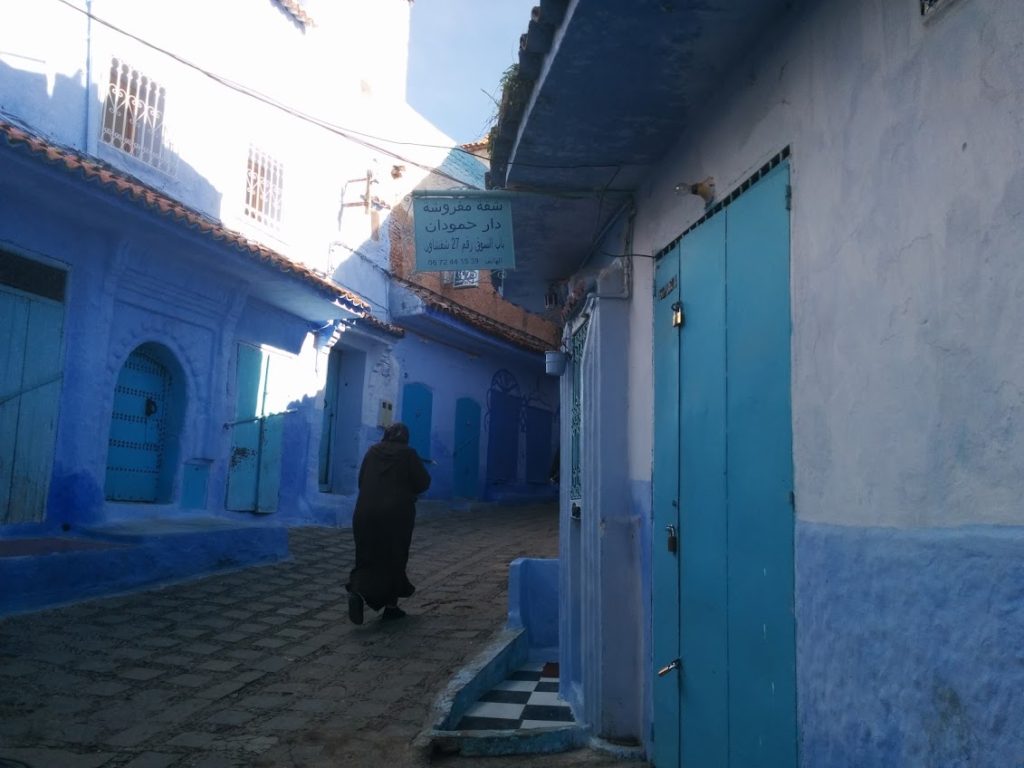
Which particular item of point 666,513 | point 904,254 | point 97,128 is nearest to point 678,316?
point 666,513

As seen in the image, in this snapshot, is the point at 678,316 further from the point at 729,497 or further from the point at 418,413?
the point at 418,413

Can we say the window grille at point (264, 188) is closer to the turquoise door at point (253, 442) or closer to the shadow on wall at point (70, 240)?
the turquoise door at point (253, 442)

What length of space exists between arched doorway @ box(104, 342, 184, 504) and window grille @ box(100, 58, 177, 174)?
224 cm

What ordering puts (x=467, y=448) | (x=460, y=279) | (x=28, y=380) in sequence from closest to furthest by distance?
(x=28, y=380)
(x=467, y=448)
(x=460, y=279)

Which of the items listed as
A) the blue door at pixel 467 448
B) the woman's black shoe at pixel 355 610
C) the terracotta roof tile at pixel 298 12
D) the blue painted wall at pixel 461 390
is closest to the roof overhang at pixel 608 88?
the woman's black shoe at pixel 355 610

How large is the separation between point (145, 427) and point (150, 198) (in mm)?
2829

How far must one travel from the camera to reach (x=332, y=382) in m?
14.7

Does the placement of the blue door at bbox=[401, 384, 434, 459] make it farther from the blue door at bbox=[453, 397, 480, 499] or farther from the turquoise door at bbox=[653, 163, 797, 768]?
the turquoise door at bbox=[653, 163, 797, 768]

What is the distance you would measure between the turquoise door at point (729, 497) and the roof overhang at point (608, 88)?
1.97 ft

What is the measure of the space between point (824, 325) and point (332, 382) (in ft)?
41.0

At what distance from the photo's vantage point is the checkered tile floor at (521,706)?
→ 5.17m

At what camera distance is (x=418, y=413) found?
1617cm

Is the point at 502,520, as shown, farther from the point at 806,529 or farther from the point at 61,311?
the point at 806,529

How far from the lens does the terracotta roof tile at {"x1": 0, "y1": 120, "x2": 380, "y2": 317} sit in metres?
6.95
